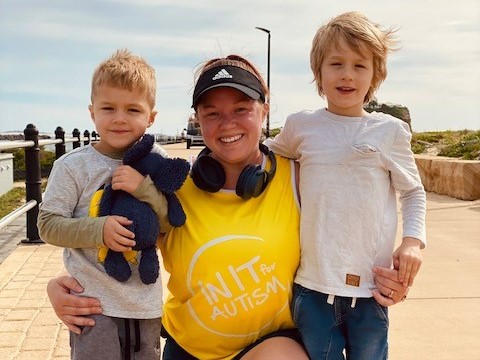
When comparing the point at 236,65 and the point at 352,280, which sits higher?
the point at 236,65

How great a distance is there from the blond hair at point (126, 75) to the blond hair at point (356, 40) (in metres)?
0.69

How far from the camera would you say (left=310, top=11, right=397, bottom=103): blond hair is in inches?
95.0

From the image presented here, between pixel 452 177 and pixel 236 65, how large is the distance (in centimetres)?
782

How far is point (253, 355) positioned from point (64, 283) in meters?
0.75

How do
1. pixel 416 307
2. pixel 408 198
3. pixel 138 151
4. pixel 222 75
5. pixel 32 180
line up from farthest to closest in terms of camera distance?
1. pixel 32 180
2. pixel 416 307
3. pixel 408 198
4. pixel 222 75
5. pixel 138 151

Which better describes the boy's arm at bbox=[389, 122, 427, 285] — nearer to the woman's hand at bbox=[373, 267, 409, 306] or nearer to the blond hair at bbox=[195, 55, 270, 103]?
the woman's hand at bbox=[373, 267, 409, 306]

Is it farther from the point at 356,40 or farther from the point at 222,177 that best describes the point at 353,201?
the point at 356,40

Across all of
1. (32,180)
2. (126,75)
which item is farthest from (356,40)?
(32,180)

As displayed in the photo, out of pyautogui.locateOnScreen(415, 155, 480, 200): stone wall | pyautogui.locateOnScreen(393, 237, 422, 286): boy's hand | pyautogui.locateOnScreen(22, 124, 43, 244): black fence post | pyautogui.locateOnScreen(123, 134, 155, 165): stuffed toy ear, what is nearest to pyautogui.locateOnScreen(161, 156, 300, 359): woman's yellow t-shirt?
pyautogui.locateOnScreen(123, 134, 155, 165): stuffed toy ear

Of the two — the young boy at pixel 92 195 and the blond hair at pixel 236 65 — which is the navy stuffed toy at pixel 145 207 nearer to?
the young boy at pixel 92 195

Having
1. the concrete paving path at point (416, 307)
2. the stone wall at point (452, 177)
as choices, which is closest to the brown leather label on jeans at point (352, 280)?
the concrete paving path at point (416, 307)

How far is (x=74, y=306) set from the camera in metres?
2.23

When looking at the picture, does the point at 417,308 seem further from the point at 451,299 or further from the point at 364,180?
the point at 364,180

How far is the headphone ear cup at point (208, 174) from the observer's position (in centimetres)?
234
